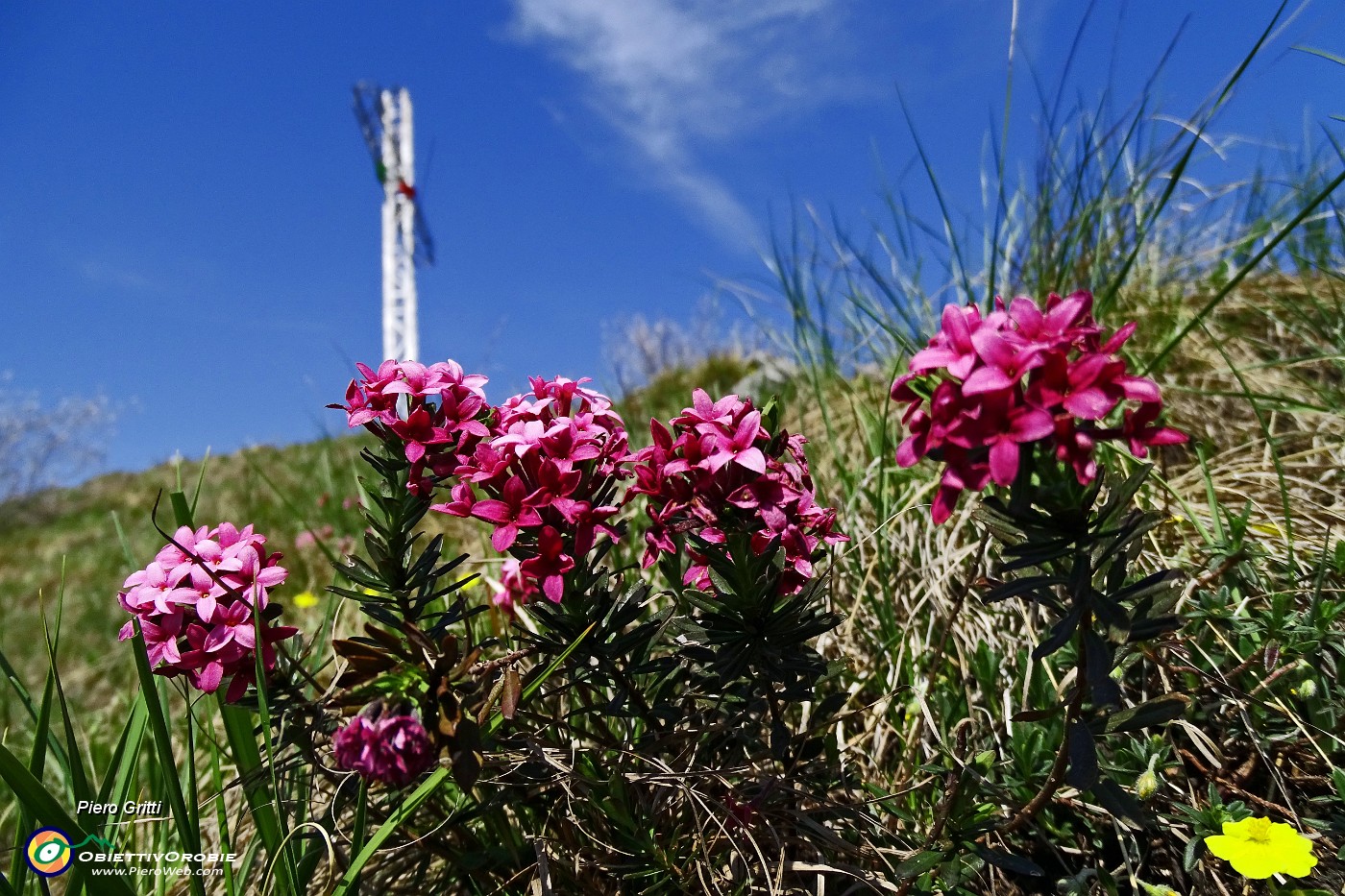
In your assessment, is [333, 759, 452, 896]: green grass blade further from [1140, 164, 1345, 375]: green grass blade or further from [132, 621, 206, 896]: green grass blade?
[1140, 164, 1345, 375]: green grass blade

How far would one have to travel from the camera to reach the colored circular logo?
1667 millimetres

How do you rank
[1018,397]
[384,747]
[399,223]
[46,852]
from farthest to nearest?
[399,223]
[46,852]
[384,747]
[1018,397]

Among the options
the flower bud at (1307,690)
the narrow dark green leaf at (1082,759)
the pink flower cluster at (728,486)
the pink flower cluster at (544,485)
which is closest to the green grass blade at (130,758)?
the pink flower cluster at (544,485)

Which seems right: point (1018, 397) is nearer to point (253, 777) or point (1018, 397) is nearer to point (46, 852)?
point (253, 777)

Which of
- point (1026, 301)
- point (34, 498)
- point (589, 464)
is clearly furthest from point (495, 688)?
point (34, 498)

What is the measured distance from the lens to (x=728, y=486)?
151cm

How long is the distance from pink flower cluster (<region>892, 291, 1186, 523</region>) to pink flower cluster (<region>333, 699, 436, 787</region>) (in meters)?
0.90

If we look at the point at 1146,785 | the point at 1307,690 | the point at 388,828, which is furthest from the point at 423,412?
the point at 1307,690

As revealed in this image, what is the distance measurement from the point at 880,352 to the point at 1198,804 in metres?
2.72

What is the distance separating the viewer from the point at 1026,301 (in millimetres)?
1186

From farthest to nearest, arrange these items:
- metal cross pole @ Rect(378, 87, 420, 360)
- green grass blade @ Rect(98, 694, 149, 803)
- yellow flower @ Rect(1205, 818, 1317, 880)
Result: 1. metal cross pole @ Rect(378, 87, 420, 360)
2. green grass blade @ Rect(98, 694, 149, 803)
3. yellow flower @ Rect(1205, 818, 1317, 880)

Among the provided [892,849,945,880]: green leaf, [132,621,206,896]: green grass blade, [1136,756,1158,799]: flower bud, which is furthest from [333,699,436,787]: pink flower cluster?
[1136,756,1158,799]: flower bud

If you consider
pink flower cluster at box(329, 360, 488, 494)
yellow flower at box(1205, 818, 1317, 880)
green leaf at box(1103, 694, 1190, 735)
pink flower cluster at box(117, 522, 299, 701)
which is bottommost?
yellow flower at box(1205, 818, 1317, 880)

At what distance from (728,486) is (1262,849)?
1.17 metres
